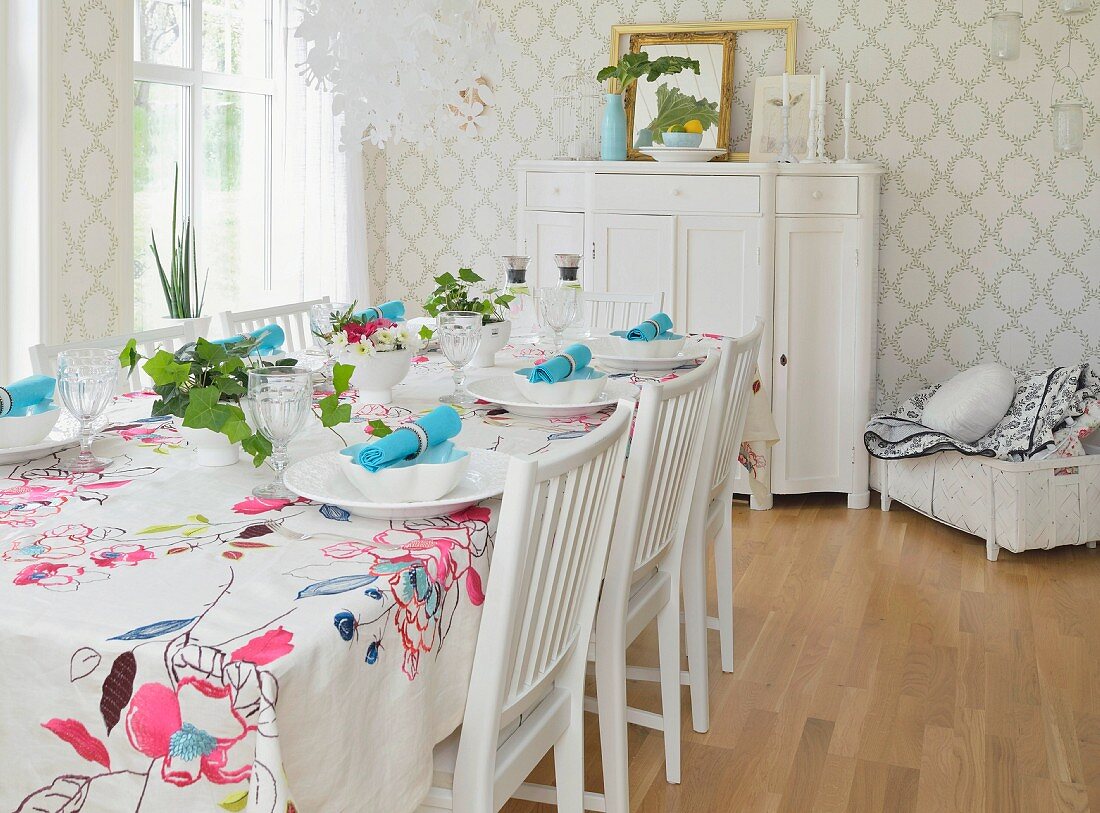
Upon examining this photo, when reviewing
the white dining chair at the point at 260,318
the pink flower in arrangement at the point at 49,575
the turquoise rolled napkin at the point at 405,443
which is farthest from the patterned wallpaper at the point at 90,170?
the pink flower in arrangement at the point at 49,575

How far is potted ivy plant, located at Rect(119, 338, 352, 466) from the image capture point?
1688 mm

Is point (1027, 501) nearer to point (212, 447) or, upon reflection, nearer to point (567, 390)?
point (567, 390)

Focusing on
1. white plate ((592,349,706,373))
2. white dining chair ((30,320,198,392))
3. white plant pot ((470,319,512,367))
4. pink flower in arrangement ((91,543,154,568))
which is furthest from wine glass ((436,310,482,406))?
pink flower in arrangement ((91,543,154,568))

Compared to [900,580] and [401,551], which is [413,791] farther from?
[900,580]

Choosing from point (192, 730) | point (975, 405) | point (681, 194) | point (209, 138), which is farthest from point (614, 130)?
point (192, 730)

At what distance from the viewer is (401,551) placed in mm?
1390

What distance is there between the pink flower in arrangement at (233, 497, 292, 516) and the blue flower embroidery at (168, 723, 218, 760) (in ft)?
1.58

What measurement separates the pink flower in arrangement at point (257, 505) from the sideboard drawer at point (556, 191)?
2903mm

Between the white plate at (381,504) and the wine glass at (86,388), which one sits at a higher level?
the wine glass at (86,388)

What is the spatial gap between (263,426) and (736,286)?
9.24 feet

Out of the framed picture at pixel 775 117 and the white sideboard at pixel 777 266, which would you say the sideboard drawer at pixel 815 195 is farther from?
the framed picture at pixel 775 117

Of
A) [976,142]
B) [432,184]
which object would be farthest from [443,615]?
[432,184]

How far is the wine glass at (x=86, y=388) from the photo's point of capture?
171 centimetres

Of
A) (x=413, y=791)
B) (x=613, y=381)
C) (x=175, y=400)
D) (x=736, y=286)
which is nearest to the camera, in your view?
(x=413, y=791)
